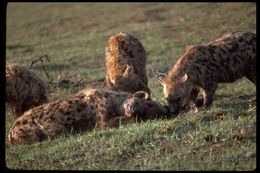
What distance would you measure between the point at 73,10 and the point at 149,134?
15.5 metres

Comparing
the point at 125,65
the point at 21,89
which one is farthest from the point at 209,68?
the point at 21,89

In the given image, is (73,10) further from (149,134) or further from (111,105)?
(149,134)

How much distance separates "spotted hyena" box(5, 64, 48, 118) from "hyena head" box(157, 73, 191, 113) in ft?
6.95

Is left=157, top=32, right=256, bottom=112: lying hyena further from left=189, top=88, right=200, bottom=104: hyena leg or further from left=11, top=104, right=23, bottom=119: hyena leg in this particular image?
left=11, top=104, right=23, bottom=119: hyena leg

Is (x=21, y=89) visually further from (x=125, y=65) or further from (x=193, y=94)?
(x=193, y=94)

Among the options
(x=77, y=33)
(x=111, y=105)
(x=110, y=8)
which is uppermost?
(x=110, y=8)

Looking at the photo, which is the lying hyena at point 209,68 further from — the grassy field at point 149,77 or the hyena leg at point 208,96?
the grassy field at point 149,77

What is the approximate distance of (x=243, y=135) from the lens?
5008 mm

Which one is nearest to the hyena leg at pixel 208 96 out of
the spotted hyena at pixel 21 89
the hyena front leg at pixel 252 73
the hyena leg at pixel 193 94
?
the hyena leg at pixel 193 94

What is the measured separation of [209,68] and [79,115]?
1.95 m

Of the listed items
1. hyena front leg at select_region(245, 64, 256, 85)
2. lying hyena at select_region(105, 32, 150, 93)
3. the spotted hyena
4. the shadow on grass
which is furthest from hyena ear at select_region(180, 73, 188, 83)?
the shadow on grass

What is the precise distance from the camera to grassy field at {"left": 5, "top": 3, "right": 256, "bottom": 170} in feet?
16.3

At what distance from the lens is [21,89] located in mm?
8242

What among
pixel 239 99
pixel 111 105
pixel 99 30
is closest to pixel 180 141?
pixel 111 105
